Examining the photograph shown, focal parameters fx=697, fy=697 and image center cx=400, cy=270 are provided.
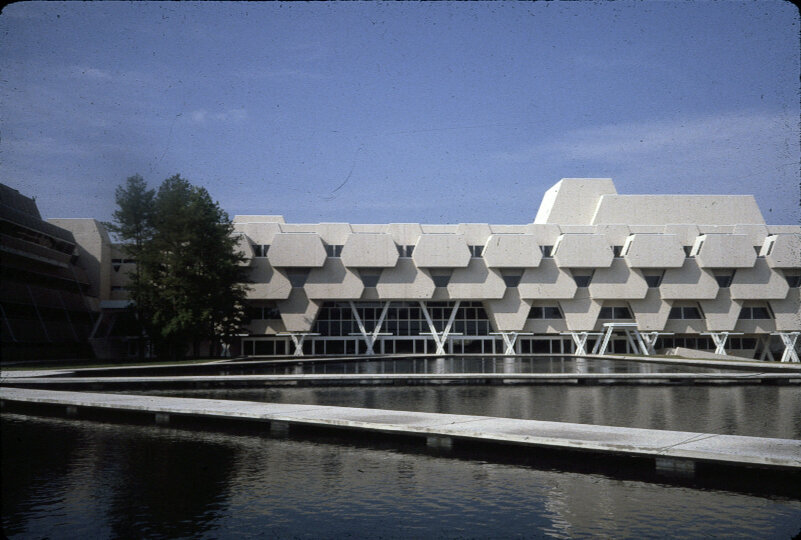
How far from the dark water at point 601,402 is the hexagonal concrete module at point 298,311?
116ft

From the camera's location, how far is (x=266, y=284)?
5922cm


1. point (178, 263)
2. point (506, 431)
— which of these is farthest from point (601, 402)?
point (178, 263)

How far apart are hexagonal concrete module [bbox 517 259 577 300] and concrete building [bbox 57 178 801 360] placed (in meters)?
0.09

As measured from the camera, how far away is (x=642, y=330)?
61.3 m

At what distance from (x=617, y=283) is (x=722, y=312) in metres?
9.81

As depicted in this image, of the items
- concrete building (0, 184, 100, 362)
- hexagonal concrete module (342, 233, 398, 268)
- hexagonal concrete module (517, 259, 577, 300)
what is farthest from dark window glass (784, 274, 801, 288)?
concrete building (0, 184, 100, 362)

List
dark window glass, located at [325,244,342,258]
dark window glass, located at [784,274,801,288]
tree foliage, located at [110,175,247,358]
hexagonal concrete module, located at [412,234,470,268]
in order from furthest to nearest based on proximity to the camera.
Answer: dark window glass, located at [784,274,801,288] → dark window glass, located at [325,244,342,258] → hexagonal concrete module, located at [412,234,470,268] → tree foliage, located at [110,175,247,358]

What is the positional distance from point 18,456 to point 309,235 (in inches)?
1889

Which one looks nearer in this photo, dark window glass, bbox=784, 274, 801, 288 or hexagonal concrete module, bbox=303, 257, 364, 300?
hexagonal concrete module, bbox=303, 257, 364, 300

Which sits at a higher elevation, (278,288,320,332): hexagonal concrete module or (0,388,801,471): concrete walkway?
(278,288,320,332): hexagonal concrete module

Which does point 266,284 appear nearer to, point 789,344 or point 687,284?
point 687,284

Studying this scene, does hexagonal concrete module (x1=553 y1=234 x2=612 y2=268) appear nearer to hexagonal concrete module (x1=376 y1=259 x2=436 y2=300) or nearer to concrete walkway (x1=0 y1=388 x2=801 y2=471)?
hexagonal concrete module (x1=376 y1=259 x2=436 y2=300)

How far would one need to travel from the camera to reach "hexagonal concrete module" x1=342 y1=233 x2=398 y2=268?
2352 inches

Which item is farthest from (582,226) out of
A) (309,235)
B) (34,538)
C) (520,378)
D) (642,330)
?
(34,538)
